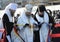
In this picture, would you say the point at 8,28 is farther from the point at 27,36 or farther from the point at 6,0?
the point at 6,0

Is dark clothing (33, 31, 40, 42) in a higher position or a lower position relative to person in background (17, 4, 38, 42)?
lower

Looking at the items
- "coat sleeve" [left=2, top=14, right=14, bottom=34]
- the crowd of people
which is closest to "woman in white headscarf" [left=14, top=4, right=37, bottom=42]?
the crowd of people

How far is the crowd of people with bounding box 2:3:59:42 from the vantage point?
27.8ft

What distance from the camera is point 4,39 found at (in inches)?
335

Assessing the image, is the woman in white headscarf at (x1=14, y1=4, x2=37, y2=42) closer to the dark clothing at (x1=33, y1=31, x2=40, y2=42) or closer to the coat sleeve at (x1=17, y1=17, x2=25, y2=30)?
the coat sleeve at (x1=17, y1=17, x2=25, y2=30)

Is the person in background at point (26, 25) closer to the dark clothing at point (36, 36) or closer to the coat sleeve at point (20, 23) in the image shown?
the coat sleeve at point (20, 23)

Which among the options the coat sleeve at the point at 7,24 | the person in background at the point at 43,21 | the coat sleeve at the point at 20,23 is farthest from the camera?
the person in background at the point at 43,21

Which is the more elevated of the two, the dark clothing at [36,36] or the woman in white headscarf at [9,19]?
the woman in white headscarf at [9,19]

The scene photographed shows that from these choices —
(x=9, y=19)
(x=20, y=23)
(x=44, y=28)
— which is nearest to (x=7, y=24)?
A: (x=9, y=19)

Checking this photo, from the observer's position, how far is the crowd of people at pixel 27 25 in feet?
27.8

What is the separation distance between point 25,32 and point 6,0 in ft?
164

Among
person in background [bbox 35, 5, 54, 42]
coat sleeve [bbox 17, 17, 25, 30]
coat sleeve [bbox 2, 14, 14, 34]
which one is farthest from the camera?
person in background [bbox 35, 5, 54, 42]

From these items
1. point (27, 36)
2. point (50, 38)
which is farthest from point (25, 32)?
point (50, 38)

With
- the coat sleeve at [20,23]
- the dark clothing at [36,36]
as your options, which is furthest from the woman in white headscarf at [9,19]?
the dark clothing at [36,36]
